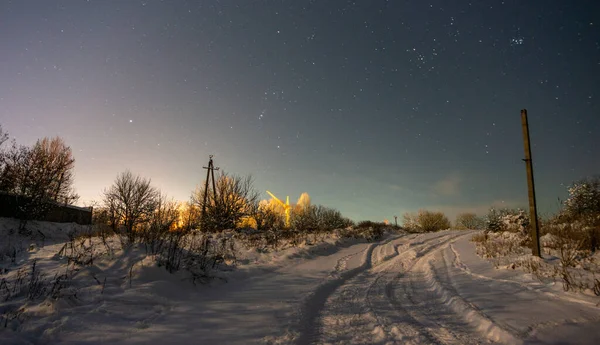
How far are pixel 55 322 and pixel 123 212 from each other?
24.1m

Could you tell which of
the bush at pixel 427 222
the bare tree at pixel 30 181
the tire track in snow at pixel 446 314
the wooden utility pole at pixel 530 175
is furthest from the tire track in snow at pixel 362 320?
the bush at pixel 427 222

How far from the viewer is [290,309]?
4.54 meters

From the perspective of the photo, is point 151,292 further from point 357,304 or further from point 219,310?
point 357,304

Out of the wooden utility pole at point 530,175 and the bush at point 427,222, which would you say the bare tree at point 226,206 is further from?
the bush at point 427,222

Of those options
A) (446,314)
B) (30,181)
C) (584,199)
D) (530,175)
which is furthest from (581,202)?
(30,181)

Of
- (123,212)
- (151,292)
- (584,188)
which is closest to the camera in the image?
(151,292)

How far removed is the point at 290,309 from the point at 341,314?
0.85 metres

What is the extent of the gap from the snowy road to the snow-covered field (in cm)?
1

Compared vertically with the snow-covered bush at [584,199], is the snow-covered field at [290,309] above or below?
below

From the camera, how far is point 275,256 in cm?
975

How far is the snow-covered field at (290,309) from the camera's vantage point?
11.0 feet

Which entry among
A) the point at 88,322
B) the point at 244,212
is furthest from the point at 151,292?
the point at 244,212

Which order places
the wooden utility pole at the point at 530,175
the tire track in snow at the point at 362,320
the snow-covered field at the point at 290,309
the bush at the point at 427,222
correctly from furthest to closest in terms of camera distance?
the bush at the point at 427,222
the wooden utility pole at the point at 530,175
the tire track in snow at the point at 362,320
the snow-covered field at the point at 290,309

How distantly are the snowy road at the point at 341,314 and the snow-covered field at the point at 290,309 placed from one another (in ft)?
0.05
